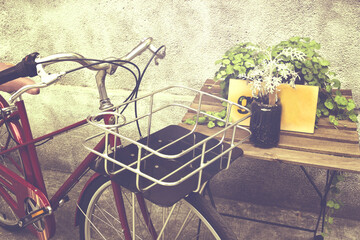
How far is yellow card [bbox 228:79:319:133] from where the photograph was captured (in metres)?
1.65

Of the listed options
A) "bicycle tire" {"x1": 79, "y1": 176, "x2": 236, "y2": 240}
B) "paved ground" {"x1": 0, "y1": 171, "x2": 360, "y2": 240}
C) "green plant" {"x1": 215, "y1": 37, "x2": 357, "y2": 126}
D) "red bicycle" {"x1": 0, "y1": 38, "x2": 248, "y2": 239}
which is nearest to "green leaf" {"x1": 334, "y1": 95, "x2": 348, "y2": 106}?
"green plant" {"x1": 215, "y1": 37, "x2": 357, "y2": 126}

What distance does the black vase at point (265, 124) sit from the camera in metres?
1.55

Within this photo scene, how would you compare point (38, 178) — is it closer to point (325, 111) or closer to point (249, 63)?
point (249, 63)

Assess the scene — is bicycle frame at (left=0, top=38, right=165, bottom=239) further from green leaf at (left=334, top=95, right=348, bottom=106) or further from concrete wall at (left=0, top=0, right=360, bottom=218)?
green leaf at (left=334, top=95, right=348, bottom=106)

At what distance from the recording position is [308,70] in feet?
5.58

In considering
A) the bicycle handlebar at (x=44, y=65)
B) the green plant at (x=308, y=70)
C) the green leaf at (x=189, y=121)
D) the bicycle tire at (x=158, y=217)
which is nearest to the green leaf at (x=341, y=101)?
the green plant at (x=308, y=70)

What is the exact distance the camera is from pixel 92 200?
181 cm

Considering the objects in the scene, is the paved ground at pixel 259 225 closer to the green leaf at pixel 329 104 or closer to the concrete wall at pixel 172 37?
the concrete wall at pixel 172 37

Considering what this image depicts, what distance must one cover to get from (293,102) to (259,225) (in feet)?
4.28

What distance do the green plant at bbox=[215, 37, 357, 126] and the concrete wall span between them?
53 centimetres

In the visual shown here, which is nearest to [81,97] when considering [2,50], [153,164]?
[2,50]

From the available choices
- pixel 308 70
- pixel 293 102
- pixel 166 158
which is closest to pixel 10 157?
pixel 166 158

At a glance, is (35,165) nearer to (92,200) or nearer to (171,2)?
(92,200)

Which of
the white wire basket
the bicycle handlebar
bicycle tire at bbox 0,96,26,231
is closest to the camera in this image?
the white wire basket
